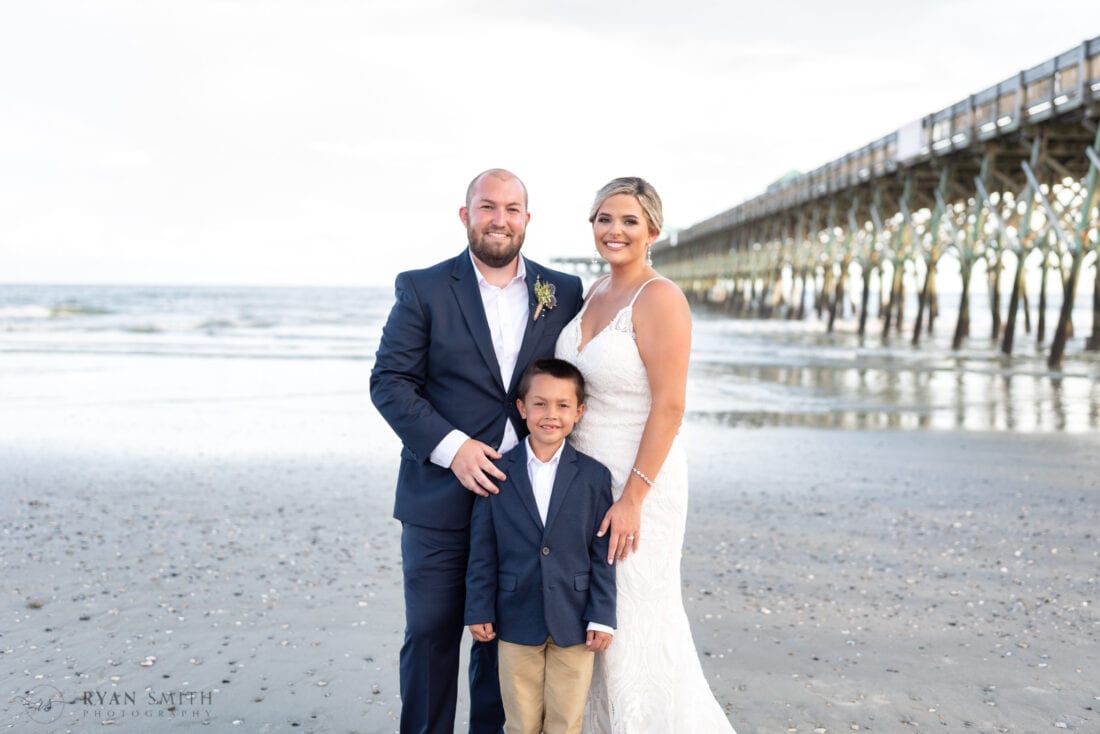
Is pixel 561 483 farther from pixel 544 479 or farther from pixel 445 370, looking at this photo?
pixel 445 370

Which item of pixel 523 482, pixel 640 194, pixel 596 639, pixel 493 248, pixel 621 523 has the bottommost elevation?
pixel 596 639

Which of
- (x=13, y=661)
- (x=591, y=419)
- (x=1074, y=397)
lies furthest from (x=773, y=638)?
(x=1074, y=397)

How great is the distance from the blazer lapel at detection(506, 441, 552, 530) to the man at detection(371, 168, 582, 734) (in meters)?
0.14

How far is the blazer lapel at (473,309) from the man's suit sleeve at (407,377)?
140 millimetres

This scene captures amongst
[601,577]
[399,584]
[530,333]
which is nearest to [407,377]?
[530,333]

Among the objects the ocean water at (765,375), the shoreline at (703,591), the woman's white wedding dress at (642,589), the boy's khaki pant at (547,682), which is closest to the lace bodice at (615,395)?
the woman's white wedding dress at (642,589)

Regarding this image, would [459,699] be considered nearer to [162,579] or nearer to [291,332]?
[162,579]

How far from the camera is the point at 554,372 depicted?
2.96 metres

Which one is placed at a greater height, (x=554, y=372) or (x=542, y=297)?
(x=542, y=297)

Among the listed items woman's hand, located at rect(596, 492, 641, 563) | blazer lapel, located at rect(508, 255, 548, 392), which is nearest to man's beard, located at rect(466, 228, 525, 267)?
blazer lapel, located at rect(508, 255, 548, 392)

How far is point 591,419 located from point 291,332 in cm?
3397

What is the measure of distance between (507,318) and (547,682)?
123 cm

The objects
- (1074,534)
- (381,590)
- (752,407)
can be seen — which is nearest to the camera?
(381,590)

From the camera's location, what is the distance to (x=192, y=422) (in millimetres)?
10930
